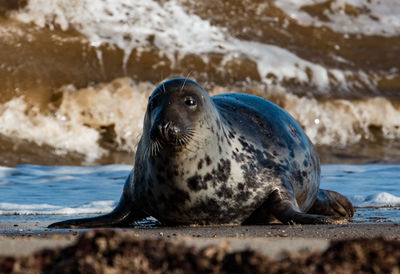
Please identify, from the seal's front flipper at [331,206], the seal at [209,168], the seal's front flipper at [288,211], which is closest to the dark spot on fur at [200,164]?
the seal at [209,168]

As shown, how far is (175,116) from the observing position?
4.04 metres

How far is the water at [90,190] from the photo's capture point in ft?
20.5

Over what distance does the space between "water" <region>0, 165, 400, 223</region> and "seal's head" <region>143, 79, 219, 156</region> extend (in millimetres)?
1387

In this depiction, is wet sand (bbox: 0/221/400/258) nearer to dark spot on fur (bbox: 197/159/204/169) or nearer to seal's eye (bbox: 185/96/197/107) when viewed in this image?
dark spot on fur (bbox: 197/159/204/169)

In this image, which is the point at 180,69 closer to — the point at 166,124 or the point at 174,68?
the point at 174,68

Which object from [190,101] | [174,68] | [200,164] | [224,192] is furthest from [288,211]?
[174,68]

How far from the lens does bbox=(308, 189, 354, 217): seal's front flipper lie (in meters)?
5.46

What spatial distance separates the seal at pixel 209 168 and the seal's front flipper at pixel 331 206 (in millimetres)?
446

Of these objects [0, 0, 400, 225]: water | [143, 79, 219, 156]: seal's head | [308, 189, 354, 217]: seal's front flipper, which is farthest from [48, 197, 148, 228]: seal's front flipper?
[0, 0, 400, 225]: water

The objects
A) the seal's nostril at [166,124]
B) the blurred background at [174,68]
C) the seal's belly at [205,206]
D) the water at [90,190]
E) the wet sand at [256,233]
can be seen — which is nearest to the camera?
the wet sand at [256,233]

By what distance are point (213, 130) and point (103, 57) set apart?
12.4 m

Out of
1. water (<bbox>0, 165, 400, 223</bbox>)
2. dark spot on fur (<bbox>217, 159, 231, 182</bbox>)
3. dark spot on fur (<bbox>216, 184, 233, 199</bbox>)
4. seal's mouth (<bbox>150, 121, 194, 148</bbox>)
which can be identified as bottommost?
water (<bbox>0, 165, 400, 223</bbox>)

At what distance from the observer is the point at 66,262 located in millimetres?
1861

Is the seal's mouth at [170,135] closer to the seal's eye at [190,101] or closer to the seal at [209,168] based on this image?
the seal at [209,168]
